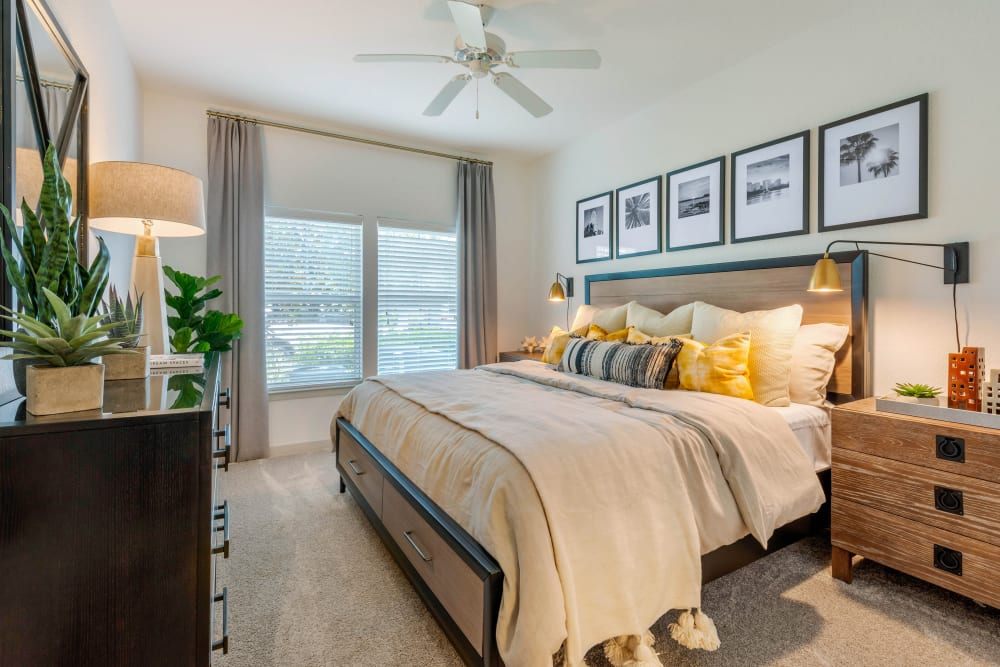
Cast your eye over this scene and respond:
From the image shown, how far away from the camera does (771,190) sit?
286cm

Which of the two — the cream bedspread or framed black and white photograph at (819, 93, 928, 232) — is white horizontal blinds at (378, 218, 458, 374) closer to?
the cream bedspread

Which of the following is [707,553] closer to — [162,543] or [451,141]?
[162,543]

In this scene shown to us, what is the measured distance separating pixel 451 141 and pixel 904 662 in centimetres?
444

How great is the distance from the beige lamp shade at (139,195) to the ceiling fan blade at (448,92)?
136cm

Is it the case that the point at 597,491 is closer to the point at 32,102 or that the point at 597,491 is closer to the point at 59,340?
the point at 59,340

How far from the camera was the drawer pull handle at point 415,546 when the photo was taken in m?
1.65

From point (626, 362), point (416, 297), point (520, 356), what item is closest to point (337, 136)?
point (416, 297)

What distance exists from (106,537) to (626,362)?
7.30 feet

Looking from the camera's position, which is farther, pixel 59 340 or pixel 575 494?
pixel 575 494

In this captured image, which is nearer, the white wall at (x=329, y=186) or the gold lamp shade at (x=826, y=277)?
the gold lamp shade at (x=826, y=277)

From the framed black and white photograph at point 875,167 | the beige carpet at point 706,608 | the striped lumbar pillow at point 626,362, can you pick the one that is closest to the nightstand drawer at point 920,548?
the beige carpet at point 706,608

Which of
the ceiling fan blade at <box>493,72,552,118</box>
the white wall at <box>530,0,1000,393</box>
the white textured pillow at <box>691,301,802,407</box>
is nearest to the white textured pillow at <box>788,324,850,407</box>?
the white textured pillow at <box>691,301,802,407</box>

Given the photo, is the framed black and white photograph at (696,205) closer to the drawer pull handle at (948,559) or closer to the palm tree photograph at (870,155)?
the palm tree photograph at (870,155)

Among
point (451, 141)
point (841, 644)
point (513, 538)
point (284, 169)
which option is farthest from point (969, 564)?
point (284, 169)
